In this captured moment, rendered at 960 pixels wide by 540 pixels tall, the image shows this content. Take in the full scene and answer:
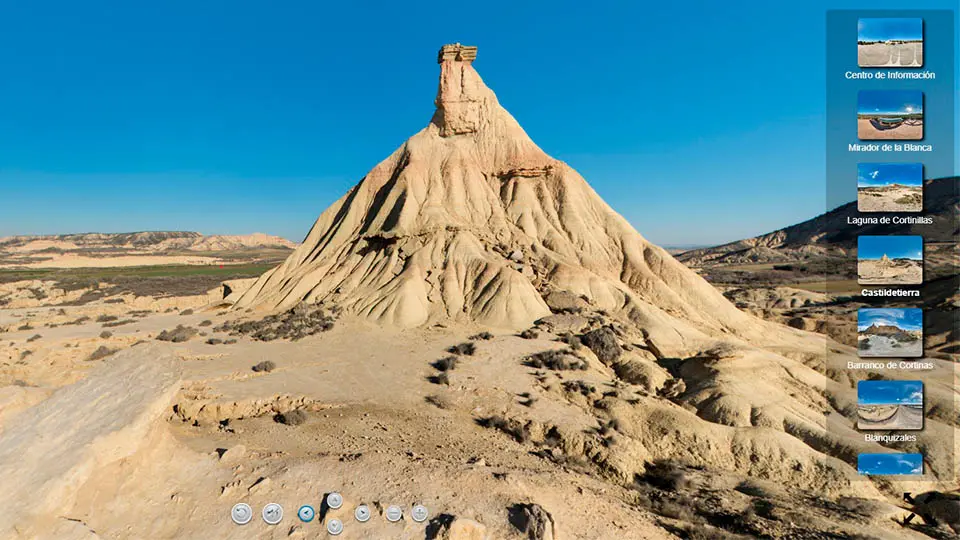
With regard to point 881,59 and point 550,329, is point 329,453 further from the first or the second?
point 881,59

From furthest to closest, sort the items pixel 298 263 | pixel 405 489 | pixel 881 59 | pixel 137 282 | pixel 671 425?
pixel 137 282
pixel 298 263
pixel 671 425
pixel 881 59
pixel 405 489

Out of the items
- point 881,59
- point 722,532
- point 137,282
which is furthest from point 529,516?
point 137,282

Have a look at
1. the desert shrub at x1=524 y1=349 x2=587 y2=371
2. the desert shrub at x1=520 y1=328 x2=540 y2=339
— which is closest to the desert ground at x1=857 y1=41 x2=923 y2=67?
the desert shrub at x1=524 y1=349 x2=587 y2=371

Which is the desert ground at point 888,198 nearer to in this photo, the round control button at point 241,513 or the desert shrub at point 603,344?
the desert shrub at point 603,344

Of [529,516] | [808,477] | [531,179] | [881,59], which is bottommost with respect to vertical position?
[808,477]

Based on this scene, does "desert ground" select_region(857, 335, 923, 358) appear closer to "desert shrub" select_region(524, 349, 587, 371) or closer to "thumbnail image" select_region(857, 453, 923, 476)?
"thumbnail image" select_region(857, 453, 923, 476)

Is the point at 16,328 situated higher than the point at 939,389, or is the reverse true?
the point at 16,328

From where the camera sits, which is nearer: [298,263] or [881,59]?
[881,59]
